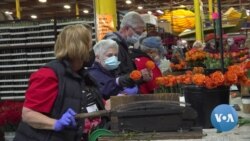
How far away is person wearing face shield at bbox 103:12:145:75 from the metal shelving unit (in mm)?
2749

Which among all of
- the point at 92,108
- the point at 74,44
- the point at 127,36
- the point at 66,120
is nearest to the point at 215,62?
the point at 92,108

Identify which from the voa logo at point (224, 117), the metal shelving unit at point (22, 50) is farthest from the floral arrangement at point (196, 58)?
the metal shelving unit at point (22, 50)

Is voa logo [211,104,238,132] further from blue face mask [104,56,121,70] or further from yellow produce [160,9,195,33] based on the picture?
yellow produce [160,9,195,33]

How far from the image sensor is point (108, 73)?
3.88m

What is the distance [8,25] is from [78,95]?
551cm

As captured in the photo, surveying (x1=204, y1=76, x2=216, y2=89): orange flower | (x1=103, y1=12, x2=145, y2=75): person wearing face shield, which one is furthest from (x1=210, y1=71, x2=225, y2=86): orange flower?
(x1=103, y1=12, x2=145, y2=75): person wearing face shield

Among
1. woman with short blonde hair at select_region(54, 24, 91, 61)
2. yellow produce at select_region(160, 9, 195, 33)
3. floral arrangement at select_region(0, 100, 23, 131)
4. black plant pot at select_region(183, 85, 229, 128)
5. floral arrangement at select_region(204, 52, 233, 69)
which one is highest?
yellow produce at select_region(160, 9, 195, 33)

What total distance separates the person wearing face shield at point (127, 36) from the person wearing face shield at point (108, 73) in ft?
0.71

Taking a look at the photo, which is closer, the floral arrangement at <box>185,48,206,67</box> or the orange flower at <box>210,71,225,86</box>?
the orange flower at <box>210,71,225,86</box>

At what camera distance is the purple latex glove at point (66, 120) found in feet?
8.03

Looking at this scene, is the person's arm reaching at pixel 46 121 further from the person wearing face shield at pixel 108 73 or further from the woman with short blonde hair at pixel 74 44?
the person wearing face shield at pixel 108 73

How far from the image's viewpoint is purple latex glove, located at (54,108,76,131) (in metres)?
2.45

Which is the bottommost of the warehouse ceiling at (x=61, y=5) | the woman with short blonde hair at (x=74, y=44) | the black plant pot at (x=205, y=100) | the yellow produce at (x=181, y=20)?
the black plant pot at (x=205, y=100)

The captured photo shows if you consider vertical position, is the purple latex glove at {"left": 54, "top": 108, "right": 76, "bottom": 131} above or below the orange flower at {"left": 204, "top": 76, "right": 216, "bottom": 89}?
below
